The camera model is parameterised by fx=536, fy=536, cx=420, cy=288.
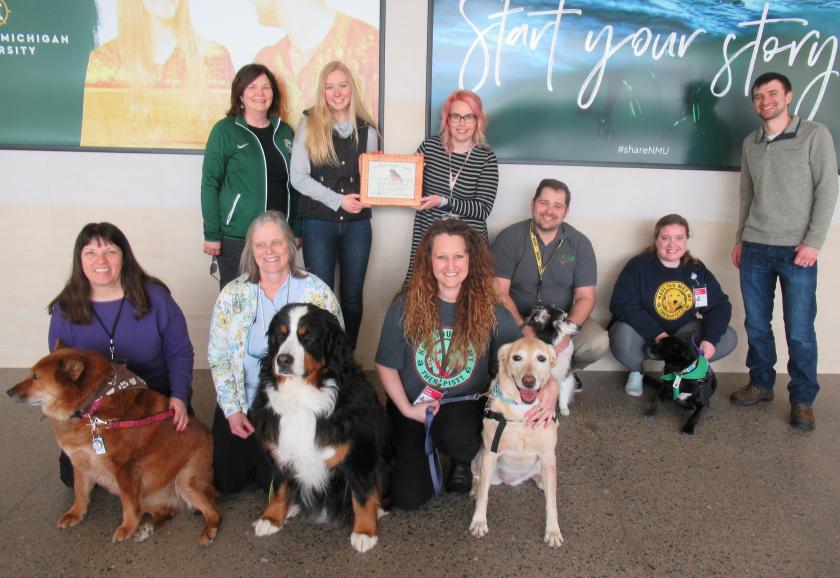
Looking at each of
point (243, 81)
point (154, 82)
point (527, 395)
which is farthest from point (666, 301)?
point (154, 82)

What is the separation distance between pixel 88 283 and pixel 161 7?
5.91ft

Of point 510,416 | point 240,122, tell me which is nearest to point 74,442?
point 510,416

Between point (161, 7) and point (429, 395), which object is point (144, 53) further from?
point (429, 395)

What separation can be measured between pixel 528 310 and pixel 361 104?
1.51 meters

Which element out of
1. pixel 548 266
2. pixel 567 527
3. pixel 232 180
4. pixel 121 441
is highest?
pixel 232 180

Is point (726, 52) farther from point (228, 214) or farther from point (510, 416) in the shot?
point (228, 214)

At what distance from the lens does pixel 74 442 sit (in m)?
1.82

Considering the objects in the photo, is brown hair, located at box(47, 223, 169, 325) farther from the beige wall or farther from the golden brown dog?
the beige wall

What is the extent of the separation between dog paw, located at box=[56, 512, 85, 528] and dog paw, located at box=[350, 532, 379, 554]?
3.40 feet

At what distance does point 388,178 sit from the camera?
9.45ft

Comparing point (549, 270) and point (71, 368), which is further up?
point (549, 270)

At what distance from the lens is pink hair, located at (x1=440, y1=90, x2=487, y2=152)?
2881mm

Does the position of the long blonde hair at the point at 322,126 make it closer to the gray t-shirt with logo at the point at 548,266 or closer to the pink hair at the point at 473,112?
the pink hair at the point at 473,112

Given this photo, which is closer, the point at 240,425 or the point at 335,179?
the point at 240,425
